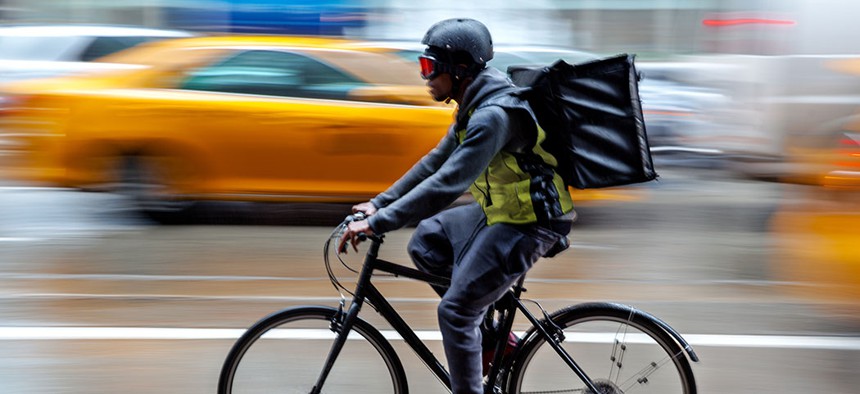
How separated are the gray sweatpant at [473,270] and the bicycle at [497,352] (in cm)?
10

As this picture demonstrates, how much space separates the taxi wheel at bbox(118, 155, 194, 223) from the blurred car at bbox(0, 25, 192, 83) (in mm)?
3614

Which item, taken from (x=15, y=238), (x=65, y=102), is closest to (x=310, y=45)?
(x=65, y=102)

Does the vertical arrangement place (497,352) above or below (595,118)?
below

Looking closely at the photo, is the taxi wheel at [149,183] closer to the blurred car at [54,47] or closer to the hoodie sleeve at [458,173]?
the blurred car at [54,47]

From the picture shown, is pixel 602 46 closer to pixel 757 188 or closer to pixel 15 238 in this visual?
pixel 757 188

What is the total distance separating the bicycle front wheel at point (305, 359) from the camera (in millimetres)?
3441

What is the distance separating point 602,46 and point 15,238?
9382 mm

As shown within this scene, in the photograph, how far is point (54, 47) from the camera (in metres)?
11.5

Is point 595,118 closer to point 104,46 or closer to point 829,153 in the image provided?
point 829,153

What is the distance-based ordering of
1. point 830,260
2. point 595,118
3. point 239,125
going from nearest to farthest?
point 595,118 < point 830,260 < point 239,125

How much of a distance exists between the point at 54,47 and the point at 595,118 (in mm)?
9575

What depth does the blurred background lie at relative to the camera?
5.07 m

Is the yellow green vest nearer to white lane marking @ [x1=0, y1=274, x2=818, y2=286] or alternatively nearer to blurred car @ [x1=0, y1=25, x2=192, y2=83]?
white lane marking @ [x1=0, y1=274, x2=818, y2=286]

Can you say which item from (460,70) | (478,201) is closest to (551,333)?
(478,201)
